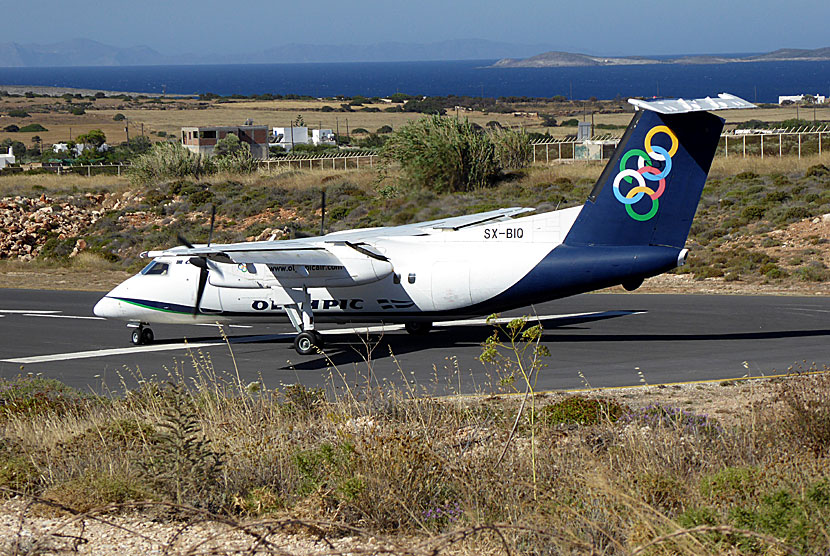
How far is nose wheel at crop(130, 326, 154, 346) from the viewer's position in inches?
960

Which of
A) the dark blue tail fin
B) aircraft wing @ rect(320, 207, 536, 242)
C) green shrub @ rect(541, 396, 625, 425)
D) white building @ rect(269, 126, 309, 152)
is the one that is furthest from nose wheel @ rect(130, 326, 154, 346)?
white building @ rect(269, 126, 309, 152)

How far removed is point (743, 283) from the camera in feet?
106

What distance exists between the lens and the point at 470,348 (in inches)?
877

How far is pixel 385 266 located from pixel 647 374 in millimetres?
7006

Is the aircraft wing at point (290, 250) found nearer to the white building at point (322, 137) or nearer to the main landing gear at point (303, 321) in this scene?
the main landing gear at point (303, 321)

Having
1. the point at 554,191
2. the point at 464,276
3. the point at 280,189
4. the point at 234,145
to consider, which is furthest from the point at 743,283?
the point at 234,145

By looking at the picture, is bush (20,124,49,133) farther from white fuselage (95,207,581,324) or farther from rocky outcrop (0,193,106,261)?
white fuselage (95,207,581,324)

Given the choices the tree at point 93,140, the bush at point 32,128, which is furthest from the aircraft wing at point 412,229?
the bush at point 32,128

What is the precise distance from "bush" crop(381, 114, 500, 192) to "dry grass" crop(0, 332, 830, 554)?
4208 centimetres

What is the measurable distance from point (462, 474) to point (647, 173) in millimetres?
12698

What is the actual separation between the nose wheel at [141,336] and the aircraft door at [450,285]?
8.54 meters

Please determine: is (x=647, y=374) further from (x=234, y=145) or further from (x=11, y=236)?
(x=234, y=145)

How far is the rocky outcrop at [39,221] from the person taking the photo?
171 ft

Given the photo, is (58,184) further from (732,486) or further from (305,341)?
(732,486)
